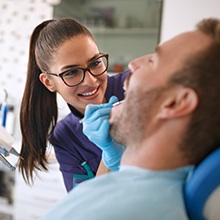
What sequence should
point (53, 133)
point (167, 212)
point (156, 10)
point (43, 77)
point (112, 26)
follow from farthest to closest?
point (112, 26) → point (156, 10) → point (53, 133) → point (43, 77) → point (167, 212)

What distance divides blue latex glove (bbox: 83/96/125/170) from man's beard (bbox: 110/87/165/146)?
14 cm

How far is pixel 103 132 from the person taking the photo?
100 cm

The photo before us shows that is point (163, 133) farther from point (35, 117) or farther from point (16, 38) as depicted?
point (16, 38)

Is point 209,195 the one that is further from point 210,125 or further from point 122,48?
point 122,48

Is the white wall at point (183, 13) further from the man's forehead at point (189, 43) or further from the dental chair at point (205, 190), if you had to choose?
the dental chair at point (205, 190)

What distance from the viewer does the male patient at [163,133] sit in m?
0.71

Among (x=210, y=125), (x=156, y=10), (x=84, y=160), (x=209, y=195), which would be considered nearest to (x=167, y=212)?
(x=209, y=195)

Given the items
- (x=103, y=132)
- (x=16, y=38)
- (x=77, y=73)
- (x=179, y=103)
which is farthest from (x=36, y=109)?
(x=16, y=38)

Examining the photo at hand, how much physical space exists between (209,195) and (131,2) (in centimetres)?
248

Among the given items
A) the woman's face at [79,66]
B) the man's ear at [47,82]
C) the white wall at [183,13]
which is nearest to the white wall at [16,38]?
the white wall at [183,13]

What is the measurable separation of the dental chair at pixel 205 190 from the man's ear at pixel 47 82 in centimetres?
84

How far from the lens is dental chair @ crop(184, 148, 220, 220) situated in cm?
69

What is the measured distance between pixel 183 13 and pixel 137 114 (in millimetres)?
2076

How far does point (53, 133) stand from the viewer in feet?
4.88
